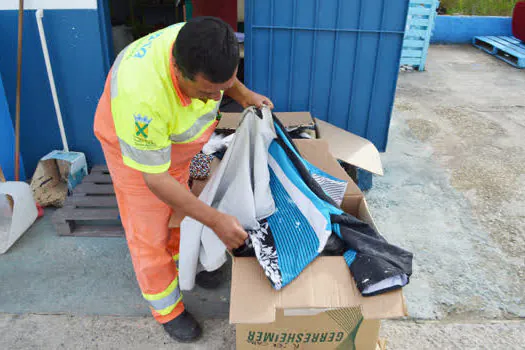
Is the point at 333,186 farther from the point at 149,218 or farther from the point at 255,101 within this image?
the point at 149,218

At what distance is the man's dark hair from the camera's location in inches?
51.7

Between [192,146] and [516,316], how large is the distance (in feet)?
6.55

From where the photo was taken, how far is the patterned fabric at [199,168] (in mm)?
2367

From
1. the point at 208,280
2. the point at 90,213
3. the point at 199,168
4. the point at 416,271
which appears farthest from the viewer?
the point at 90,213

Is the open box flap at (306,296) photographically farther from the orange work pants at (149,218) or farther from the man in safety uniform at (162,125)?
the orange work pants at (149,218)

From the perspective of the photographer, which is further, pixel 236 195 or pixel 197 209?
pixel 236 195

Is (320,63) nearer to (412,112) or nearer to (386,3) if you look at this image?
(386,3)

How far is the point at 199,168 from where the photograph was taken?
7.77 ft

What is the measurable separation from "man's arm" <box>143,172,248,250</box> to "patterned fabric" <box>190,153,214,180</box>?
32.1 inches

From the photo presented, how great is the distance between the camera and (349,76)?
349 centimetres

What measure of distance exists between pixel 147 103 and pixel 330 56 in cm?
227

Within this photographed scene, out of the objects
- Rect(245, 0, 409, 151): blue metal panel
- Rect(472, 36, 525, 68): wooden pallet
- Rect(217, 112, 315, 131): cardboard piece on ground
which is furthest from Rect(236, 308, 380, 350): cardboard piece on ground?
Rect(472, 36, 525, 68): wooden pallet

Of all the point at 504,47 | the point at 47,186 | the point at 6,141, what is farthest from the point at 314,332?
the point at 504,47

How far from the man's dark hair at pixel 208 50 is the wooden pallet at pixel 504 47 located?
7.21 m
